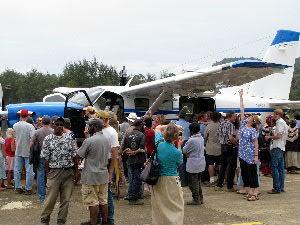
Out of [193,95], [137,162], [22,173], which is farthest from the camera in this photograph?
[193,95]

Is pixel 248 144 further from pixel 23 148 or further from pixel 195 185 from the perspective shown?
pixel 23 148

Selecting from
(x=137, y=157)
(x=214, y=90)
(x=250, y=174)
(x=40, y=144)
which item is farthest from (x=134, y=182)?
(x=214, y=90)

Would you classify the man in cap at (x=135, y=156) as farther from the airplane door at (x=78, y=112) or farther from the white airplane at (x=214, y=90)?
the white airplane at (x=214, y=90)

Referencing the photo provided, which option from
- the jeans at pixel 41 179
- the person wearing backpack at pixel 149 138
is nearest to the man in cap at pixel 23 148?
the jeans at pixel 41 179

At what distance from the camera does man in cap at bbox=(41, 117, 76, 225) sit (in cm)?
619

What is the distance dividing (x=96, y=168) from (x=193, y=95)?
911cm

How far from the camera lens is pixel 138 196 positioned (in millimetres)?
8133

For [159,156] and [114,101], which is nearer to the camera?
[159,156]

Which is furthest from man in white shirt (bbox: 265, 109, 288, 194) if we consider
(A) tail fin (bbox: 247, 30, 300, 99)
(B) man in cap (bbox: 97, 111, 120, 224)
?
(A) tail fin (bbox: 247, 30, 300, 99)

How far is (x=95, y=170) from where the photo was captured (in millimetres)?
6094

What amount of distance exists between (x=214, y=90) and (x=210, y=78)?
5.27ft

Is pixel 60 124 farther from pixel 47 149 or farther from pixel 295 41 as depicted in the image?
pixel 295 41

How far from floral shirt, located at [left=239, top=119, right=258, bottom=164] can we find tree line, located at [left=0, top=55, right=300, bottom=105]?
27.0 meters

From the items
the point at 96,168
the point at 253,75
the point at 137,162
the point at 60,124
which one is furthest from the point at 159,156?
the point at 253,75
